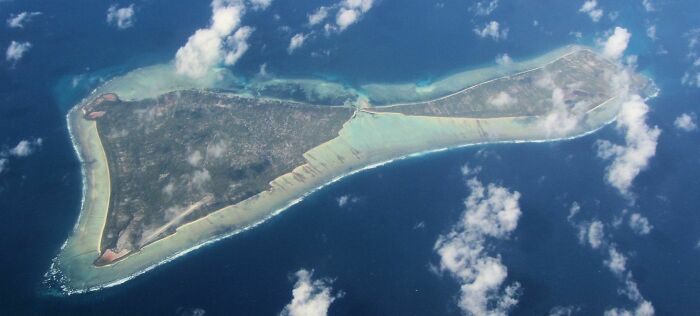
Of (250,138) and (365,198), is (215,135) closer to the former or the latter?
(250,138)

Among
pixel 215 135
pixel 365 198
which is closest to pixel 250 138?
pixel 215 135

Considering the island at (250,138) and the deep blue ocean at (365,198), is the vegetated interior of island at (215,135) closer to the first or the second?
the island at (250,138)

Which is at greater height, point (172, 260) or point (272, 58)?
point (272, 58)

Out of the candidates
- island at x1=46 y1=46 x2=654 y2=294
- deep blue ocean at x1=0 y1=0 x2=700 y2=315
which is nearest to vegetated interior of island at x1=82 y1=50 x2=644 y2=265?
island at x1=46 y1=46 x2=654 y2=294

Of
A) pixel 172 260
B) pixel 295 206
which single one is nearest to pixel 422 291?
pixel 295 206

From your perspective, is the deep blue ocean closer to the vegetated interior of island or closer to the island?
the island

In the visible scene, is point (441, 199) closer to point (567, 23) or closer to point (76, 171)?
point (76, 171)

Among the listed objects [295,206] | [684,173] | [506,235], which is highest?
[295,206]
